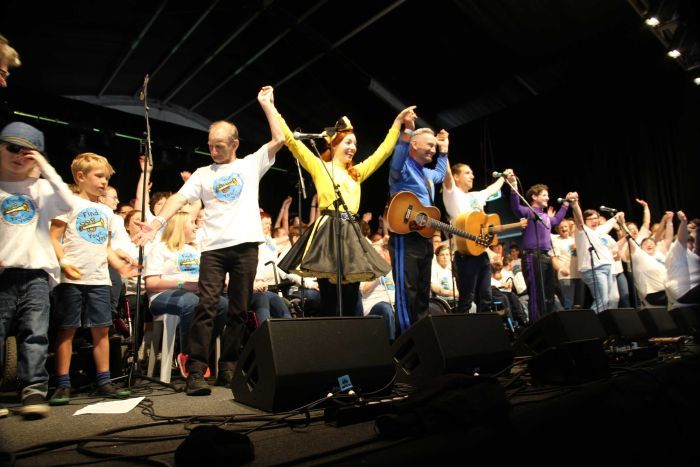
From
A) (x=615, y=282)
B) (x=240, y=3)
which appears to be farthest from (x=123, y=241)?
(x=615, y=282)

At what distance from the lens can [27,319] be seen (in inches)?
103

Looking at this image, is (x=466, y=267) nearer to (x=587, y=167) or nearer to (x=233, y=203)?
(x=233, y=203)

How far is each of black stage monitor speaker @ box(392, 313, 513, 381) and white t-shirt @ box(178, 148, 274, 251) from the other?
1335 millimetres

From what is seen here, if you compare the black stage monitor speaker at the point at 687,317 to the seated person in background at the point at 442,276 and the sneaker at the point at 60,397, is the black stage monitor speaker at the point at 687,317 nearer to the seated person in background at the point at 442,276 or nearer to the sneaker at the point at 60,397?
the seated person in background at the point at 442,276

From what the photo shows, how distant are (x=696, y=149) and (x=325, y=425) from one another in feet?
28.4

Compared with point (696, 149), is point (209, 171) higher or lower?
lower

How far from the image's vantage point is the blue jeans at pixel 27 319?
2.57 metres

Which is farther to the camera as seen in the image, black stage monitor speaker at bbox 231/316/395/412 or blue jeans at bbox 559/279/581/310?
blue jeans at bbox 559/279/581/310

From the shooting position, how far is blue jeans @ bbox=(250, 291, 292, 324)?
163 inches

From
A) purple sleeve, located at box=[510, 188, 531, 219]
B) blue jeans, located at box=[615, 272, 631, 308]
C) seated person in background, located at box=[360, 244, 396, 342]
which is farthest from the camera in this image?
blue jeans, located at box=[615, 272, 631, 308]

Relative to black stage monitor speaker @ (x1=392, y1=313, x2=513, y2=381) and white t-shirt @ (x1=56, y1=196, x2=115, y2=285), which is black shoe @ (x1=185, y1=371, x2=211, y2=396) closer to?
white t-shirt @ (x1=56, y1=196, x2=115, y2=285)

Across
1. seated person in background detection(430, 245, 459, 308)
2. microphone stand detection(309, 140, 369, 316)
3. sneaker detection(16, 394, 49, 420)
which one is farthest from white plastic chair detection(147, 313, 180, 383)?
seated person in background detection(430, 245, 459, 308)

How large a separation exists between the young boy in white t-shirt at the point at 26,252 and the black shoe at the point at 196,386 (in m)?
0.76

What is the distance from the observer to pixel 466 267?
4453mm
